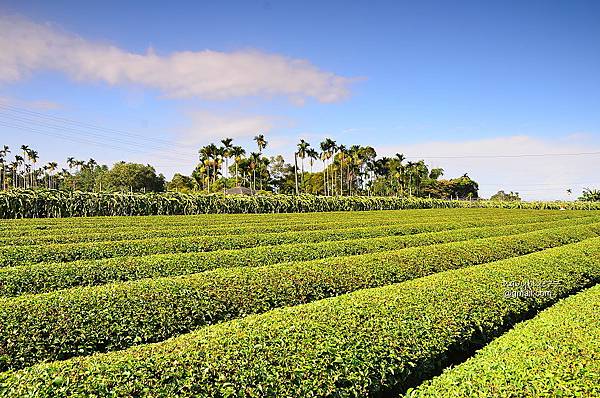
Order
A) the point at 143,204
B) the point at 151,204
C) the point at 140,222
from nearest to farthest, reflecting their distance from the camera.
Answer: the point at 140,222 → the point at 143,204 → the point at 151,204

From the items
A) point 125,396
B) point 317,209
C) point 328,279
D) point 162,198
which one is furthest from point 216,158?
point 125,396

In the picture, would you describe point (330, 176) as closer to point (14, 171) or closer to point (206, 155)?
point (206, 155)

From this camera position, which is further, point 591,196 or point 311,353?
point 591,196

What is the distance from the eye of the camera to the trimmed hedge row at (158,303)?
589 cm

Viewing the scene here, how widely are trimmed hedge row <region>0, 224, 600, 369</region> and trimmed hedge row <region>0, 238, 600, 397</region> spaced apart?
4.72 feet

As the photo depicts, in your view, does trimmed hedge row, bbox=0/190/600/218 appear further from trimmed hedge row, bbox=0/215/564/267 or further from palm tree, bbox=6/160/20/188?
palm tree, bbox=6/160/20/188

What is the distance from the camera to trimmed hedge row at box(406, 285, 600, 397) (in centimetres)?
390

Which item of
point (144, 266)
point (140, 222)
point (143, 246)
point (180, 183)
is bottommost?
point (144, 266)

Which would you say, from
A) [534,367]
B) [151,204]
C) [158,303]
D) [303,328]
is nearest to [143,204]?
[151,204]

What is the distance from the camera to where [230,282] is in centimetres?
788

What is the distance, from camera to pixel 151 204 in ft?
117

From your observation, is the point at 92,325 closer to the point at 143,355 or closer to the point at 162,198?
the point at 143,355

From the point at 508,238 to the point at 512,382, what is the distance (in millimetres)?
11907

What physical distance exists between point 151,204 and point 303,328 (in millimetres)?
32733
